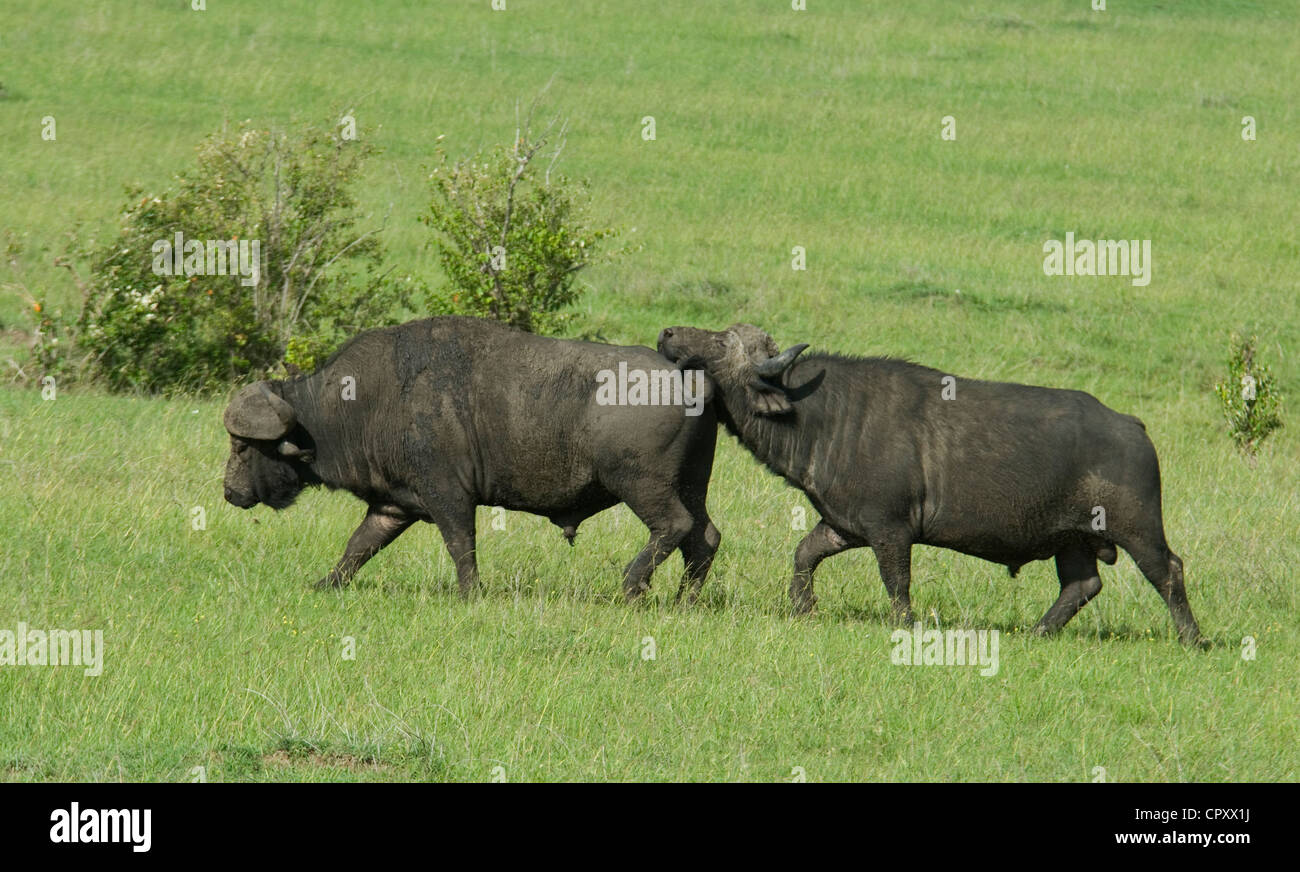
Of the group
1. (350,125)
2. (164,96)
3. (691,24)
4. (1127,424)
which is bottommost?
(1127,424)

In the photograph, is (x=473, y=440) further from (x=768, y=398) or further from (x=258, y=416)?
(x=768, y=398)

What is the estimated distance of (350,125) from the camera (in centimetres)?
2044

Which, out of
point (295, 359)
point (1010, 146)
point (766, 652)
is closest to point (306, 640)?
point (766, 652)

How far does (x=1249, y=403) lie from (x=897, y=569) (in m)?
11.2

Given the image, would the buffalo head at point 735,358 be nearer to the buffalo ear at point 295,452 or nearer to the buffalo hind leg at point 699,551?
the buffalo hind leg at point 699,551

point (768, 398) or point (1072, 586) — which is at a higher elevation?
point (768, 398)

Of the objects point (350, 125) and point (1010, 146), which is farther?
point (1010, 146)

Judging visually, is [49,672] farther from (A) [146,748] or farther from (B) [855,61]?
(B) [855,61]

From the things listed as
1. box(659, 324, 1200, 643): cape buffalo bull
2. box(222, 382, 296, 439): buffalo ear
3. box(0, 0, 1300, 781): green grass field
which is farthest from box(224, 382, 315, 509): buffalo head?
box(659, 324, 1200, 643): cape buffalo bull

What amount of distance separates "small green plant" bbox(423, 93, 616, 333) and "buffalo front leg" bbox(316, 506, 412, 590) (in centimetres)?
917

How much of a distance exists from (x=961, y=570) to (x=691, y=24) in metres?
36.8

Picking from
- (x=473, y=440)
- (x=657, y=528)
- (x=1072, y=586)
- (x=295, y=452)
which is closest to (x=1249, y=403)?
(x=1072, y=586)

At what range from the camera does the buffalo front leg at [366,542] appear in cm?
1135

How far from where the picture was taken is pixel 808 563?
11.1 meters
